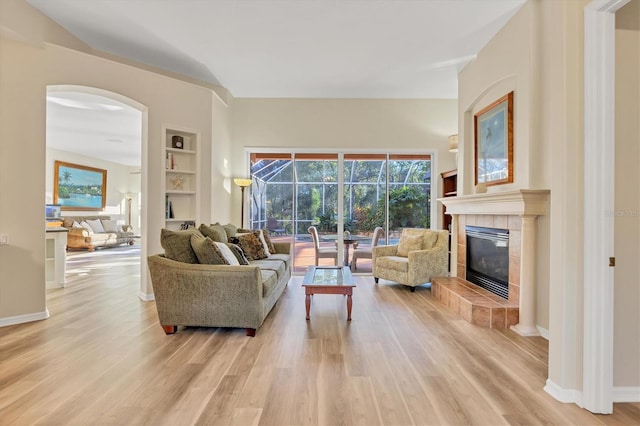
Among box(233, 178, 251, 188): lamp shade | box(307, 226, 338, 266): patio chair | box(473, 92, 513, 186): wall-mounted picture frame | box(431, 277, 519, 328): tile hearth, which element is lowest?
box(431, 277, 519, 328): tile hearth

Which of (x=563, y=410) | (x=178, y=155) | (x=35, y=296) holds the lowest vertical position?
(x=563, y=410)

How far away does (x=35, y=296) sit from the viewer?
3.54m

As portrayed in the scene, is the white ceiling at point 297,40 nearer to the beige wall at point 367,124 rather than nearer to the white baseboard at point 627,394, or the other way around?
the beige wall at point 367,124

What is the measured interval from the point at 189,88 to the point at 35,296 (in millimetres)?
3159

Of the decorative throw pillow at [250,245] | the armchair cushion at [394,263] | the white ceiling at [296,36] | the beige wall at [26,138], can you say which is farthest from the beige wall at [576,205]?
the beige wall at [26,138]

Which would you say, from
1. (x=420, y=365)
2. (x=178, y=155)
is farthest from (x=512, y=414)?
(x=178, y=155)

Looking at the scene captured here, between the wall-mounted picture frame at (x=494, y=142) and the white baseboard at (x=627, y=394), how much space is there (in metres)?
2.16

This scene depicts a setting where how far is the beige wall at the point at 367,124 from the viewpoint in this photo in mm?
6199

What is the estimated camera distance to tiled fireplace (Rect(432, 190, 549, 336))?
10.6 ft

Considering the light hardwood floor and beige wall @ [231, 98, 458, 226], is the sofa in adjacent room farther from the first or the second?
the light hardwood floor

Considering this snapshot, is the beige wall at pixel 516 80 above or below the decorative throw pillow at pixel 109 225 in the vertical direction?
above

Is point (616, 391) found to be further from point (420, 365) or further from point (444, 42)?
point (444, 42)

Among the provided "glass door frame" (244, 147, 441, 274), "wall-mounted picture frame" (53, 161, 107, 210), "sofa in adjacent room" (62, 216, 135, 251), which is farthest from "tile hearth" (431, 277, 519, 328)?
"wall-mounted picture frame" (53, 161, 107, 210)

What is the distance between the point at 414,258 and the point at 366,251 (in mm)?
1323
